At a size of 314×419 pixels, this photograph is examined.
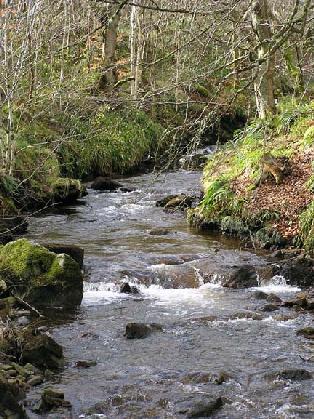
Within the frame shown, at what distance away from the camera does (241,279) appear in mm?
10430

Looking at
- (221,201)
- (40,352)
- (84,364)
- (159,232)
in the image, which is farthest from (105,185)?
(40,352)

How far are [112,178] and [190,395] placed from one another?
14.2m

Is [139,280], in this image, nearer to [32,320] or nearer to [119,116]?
[32,320]

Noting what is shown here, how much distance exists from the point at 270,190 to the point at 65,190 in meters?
5.68

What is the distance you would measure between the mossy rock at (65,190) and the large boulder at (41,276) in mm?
6711

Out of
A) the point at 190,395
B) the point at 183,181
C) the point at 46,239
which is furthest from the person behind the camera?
the point at 183,181

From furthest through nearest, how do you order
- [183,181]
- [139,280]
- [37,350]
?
[183,181] → [139,280] → [37,350]

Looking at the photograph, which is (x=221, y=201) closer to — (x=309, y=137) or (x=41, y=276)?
(x=309, y=137)

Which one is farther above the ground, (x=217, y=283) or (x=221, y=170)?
(x=221, y=170)

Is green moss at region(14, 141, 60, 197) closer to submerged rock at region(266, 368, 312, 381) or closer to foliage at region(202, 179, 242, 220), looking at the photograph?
foliage at region(202, 179, 242, 220)

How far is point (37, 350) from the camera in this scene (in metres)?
7.04

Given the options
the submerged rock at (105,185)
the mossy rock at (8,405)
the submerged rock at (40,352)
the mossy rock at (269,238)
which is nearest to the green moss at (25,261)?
the submerged rock at (40,352)

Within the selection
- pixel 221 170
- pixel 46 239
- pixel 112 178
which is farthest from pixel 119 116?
pixel 46 239

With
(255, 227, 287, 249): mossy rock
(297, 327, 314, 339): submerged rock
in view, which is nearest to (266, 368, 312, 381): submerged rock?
(297, 327, 314, 339): submerged rock
